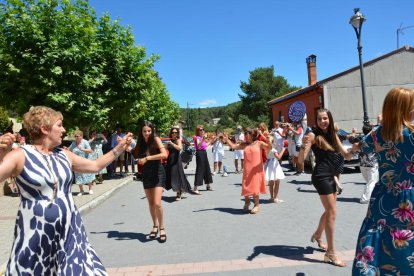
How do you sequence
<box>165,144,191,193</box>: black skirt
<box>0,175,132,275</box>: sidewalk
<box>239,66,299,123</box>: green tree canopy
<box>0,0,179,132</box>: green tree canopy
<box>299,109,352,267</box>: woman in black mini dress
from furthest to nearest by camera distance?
<box>239,66,299,123</box>: green tree canopy, <box>0,0,179,132</box>: green tree canopy, <box>165,144,191,193</box>: black skirt, <box>0,175,132,275</box>: sidewalk, <box>299,109,352,267</box>: woman in black mini dress

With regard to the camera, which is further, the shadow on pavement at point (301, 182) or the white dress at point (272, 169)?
the shadow on pavement at point (301, 182)

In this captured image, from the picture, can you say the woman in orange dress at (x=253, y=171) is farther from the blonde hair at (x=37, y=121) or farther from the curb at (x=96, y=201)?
the blonde hair at (x=37, y=121)

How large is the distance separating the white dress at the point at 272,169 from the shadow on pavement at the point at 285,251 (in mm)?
3507

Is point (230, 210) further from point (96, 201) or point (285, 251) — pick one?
point (96, 201)

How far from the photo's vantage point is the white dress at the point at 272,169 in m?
8.80

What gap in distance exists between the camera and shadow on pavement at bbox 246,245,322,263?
4.92 meters

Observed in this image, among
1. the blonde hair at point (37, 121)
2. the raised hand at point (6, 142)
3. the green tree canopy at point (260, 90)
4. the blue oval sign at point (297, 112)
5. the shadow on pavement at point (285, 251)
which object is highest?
the green tree canopy at point (260, 90)

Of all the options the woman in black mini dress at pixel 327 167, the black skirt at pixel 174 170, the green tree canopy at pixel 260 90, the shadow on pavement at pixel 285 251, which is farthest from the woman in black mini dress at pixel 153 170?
the green tree canopy at pixel 260 90

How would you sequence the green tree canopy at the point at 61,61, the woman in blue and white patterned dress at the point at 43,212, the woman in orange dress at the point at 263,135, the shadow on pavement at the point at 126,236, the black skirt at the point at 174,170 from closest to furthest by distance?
the woman in blue and white patterned dress at the point at 43,212, the shadow on pavement at the point at 126,236, the woman in orange dress at the point at 263,135, the black skirt at the point at 174,170, the green tree canopy at the point at 61,61

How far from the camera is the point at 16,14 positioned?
1327 cm

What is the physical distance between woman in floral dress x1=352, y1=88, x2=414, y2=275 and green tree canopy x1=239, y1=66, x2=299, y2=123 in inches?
2522

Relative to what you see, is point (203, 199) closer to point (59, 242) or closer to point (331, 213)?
point (331, 213)

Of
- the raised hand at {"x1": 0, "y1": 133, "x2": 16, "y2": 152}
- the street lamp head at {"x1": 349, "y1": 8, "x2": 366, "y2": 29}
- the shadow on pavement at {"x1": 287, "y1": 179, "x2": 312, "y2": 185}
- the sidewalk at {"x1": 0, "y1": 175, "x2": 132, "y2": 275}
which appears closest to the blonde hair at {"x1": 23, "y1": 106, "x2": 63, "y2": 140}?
the raised hand at {"x1": 0, "y1": 133, "x2": 16, "y2": 152}

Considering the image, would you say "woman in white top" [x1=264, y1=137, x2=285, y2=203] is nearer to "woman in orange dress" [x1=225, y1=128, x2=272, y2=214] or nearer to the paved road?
the paved road
